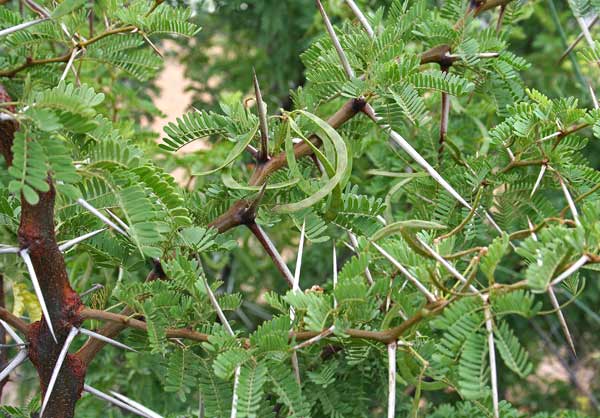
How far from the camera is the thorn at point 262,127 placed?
27.8 inches

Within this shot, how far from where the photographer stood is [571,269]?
21.4 inches

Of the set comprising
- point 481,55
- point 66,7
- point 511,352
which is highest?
point 66,7

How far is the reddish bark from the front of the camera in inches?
25.9

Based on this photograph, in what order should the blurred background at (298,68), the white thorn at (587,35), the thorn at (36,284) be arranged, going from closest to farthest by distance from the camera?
the thorn at (36,284)
the white thorn at (587,35)
the blurred background at (298,68)

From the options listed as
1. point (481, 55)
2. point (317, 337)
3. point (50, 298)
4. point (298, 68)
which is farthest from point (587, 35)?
point (298, 68)

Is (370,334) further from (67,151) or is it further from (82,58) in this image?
(82,58)

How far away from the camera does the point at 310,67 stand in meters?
0.91

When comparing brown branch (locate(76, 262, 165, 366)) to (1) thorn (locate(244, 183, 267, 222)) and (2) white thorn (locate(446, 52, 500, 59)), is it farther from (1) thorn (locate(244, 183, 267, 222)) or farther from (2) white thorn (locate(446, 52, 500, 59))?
(2) white thorn (locate(446, 52, 500, 59))

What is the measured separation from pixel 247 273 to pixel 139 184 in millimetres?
1226

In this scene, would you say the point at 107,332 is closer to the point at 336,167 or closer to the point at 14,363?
the point at 14,363

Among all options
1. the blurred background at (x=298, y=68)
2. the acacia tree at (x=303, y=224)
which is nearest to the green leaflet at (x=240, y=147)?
the acacia tree at (x=303, y=224)

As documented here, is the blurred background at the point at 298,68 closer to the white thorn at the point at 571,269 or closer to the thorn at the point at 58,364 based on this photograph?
the thorn at the point at 58,364

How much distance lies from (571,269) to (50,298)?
43 centimetres

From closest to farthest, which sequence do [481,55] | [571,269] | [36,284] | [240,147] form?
[571,269]
[36,284]
[240,147]
[481,55]
